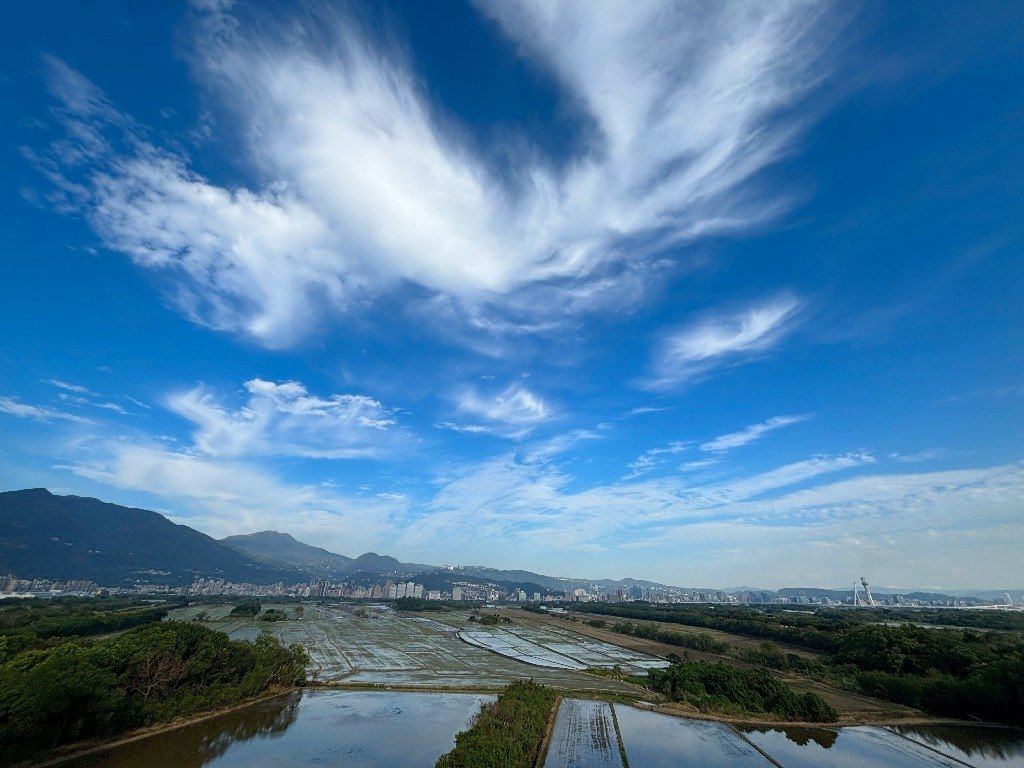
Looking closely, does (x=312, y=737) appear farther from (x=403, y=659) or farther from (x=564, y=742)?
(x=403, y=659)

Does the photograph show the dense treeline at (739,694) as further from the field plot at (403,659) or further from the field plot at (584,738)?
the field plot at (584,738)

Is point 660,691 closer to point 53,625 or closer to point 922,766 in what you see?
point 922,766

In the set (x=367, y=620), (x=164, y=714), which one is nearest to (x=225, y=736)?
(x=164, y=714)

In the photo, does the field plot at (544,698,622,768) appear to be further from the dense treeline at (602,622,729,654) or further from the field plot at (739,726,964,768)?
the dense treeline at (602,622,729,654)

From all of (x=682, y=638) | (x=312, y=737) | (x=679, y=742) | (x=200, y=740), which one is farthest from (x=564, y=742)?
(x=682, y=638)

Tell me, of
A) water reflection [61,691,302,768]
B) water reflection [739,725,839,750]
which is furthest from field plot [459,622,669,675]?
water reflection [61,691,302,768]
